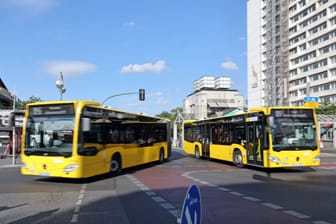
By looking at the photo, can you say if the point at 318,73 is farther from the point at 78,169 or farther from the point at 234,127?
the point at 78,169

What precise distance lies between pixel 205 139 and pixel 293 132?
9246mm

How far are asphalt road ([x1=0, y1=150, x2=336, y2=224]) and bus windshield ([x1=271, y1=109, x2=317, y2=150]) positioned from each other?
81.7 inches

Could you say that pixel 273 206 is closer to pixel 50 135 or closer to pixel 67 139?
pixel 67 139

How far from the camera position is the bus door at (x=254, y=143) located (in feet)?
58.4

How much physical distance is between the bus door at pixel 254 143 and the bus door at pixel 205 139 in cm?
623

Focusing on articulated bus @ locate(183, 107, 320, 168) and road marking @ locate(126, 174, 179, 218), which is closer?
road marking @ locate(126, 174, 179, 218)

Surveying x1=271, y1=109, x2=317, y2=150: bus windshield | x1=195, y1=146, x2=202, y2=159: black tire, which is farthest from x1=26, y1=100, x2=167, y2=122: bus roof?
x1=271, y1=109, x2=317, y2=150: bus windshield

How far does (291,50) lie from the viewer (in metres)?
94.6

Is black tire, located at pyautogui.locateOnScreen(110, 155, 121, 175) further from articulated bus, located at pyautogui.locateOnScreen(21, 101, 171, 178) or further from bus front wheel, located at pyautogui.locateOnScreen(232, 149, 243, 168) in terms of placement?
bus front wheel, located at pyautogui.locateOnScreen(232, 149, 243, 168)

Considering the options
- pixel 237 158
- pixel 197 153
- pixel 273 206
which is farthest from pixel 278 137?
pixel 197 153

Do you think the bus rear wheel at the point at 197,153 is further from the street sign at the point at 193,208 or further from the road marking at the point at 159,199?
the street sign at the point at 193,208

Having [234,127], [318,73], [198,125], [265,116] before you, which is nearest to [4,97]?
[198,125]

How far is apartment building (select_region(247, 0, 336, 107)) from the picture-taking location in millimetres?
80000

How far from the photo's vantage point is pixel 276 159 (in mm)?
16875
